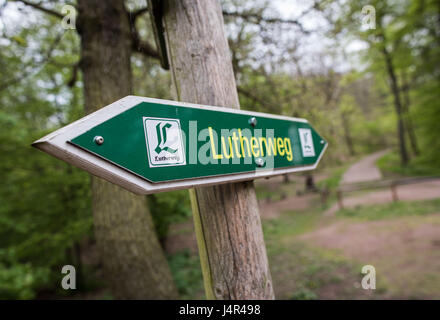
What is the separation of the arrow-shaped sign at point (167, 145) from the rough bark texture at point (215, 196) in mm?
170

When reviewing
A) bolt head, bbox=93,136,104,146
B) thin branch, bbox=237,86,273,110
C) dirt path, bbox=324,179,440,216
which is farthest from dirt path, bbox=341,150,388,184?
bolt head, bbox=93,136,104,146

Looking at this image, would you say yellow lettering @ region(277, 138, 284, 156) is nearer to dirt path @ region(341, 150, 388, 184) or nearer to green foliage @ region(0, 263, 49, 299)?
green foliage @ region(0, 263, 49, 299)

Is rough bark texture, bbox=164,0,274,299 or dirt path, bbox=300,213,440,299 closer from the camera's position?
rough bark texture, bbox=164,0,274,299

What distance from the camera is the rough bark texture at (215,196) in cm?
116

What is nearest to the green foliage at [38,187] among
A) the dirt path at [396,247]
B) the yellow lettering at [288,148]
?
the yellow lettering at [288,148]

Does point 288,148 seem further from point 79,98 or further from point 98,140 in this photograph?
point 79,98

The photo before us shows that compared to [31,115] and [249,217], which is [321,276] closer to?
[249,217]

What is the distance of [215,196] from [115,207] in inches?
89.7

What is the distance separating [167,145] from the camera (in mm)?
895

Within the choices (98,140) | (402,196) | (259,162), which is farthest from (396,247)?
(98,140)

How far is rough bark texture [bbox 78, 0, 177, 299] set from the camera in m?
3.06

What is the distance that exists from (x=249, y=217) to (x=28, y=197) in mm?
6337

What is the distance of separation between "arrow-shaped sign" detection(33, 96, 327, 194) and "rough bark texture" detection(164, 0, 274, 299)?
0.17 meters
